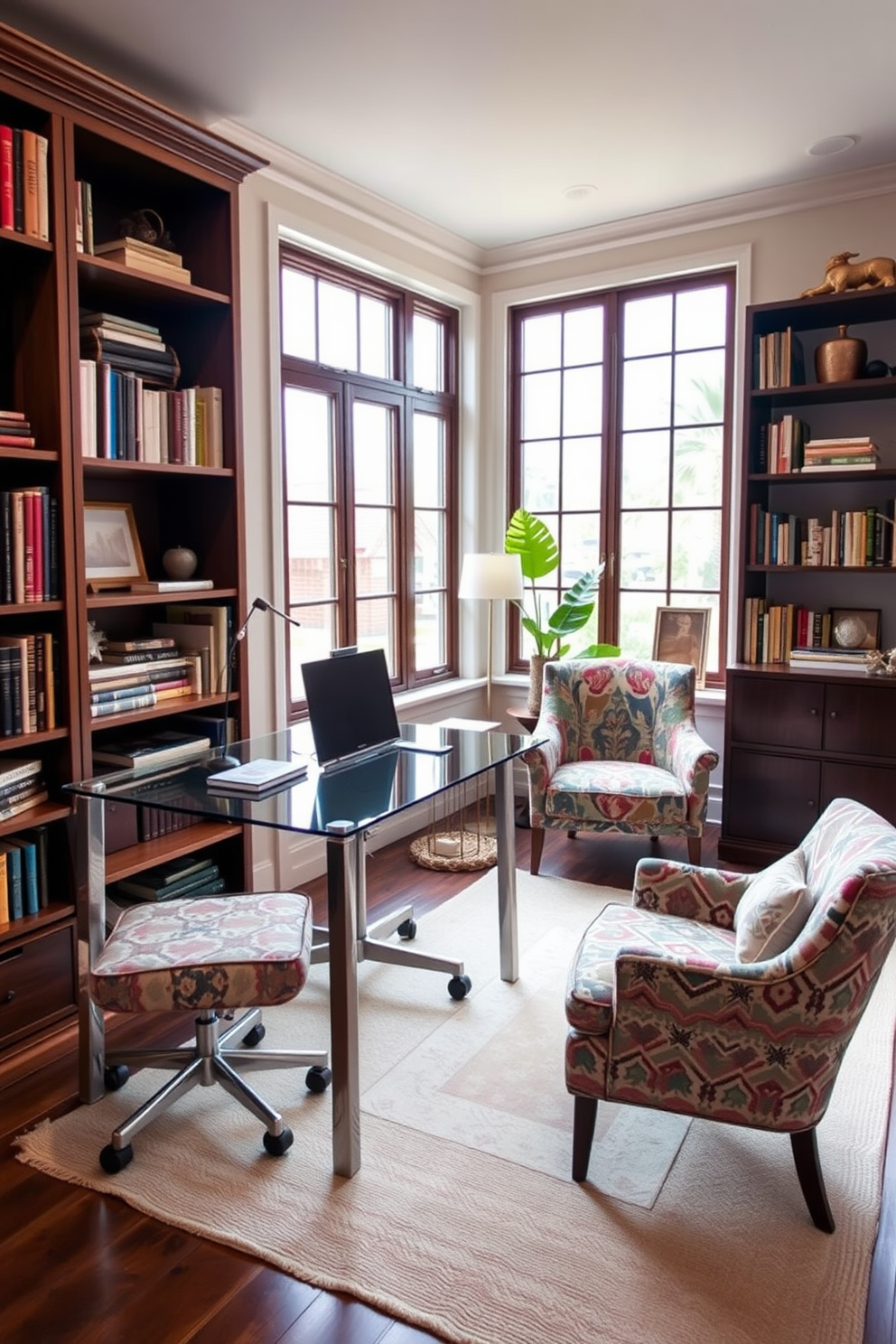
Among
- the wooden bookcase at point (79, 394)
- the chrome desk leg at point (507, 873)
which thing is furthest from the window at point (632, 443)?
the wooden bookcase at point (79, 394)

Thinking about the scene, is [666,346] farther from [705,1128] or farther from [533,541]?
[705,1128]

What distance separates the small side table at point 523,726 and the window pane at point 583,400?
147cm

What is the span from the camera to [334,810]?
210 cm

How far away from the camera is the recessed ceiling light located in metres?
3.50

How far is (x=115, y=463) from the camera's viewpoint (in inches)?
105

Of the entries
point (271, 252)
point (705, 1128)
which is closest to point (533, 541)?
point (271, 252)

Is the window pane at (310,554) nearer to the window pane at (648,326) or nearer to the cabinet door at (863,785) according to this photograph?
the window pane at (648,326)

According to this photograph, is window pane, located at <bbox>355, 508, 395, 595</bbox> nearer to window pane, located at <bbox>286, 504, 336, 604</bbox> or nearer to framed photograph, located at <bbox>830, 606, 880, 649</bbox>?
window pane, located at <bbox>286, 504, 336, 604</bbox>

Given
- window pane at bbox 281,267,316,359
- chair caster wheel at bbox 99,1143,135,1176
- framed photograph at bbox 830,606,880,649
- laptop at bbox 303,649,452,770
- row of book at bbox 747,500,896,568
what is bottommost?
chair caster wheel at bbox 99,1143,135,1176

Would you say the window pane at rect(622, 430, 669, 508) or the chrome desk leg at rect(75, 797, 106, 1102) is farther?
the window pane at rect(622, 430, 669, 508)

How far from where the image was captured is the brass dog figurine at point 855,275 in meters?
3.62

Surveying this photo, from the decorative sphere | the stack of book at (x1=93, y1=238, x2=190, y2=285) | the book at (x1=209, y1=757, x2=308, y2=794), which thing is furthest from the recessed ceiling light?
the book at (x1=209, y1=757, x2=308, y2=794)

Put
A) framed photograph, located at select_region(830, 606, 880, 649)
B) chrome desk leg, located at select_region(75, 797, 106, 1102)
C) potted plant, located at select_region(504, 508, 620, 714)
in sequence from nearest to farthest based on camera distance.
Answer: chrome desk leg, located at select_region(75, 797, 106, 1102), framed photograph, located at select_region(830, 606, 880, 649), potted plant, located at select_region(504, 508, 620, 714)

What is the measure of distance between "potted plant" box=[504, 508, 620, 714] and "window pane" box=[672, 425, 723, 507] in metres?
0.55
